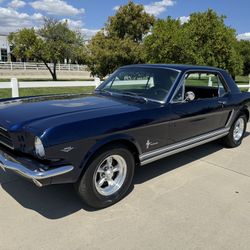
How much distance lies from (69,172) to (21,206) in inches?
37.0

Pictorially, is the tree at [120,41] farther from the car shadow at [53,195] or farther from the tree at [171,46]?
the car shadow at [53,195]

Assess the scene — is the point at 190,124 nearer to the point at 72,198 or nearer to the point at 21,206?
the point at 72,198

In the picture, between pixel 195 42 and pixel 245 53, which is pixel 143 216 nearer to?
pixel 195 42

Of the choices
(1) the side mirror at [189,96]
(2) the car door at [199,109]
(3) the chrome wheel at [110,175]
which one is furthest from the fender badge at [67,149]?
(1) the side mirror at [189,96]

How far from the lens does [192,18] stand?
612 inches

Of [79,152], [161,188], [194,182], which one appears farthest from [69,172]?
[194,182]

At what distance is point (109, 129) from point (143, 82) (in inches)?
69.0

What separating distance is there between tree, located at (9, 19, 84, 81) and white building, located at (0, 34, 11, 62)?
27.3 meters

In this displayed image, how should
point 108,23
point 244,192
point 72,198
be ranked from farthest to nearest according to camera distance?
point 108,23 → point 244,192 → point 72,198

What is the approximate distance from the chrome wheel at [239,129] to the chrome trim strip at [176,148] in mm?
779

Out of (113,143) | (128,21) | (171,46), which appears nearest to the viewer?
(113,143)

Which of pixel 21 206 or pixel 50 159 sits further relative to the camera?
pixel 21 206

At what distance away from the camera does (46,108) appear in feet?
12.0

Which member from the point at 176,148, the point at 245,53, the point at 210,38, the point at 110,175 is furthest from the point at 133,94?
the point at 245,53
